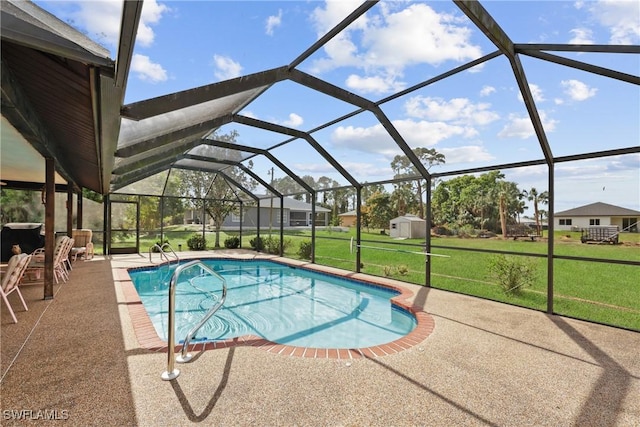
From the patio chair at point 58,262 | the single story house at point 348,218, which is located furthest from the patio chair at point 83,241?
the single story house at point 348,218

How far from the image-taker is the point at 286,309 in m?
6.73

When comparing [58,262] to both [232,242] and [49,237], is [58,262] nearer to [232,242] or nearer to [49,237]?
[49,237]

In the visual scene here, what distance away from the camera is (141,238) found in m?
13.2

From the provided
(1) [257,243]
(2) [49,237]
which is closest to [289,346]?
(2) [49,237]

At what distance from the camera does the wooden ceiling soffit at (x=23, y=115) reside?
8.07 ft

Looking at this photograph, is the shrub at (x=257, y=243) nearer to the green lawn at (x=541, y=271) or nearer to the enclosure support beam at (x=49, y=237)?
the green lawn at (x=541, y=271)

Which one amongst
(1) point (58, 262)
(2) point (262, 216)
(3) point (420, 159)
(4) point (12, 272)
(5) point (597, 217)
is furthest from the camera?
(2) point (262, 216)

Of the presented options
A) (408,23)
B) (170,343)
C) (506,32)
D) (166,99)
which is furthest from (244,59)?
(170,343)

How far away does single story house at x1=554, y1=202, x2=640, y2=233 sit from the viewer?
5348mm

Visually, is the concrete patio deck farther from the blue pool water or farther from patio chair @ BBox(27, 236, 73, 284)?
patio chair @ BBox(27, 236, 73, 284)

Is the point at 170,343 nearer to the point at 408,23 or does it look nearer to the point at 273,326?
the point at 273,326

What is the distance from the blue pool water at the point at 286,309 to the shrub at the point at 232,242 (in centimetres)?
489

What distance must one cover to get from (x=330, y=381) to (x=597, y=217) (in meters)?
6.36

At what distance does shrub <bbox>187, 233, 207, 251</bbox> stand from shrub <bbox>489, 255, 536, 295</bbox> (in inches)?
481
